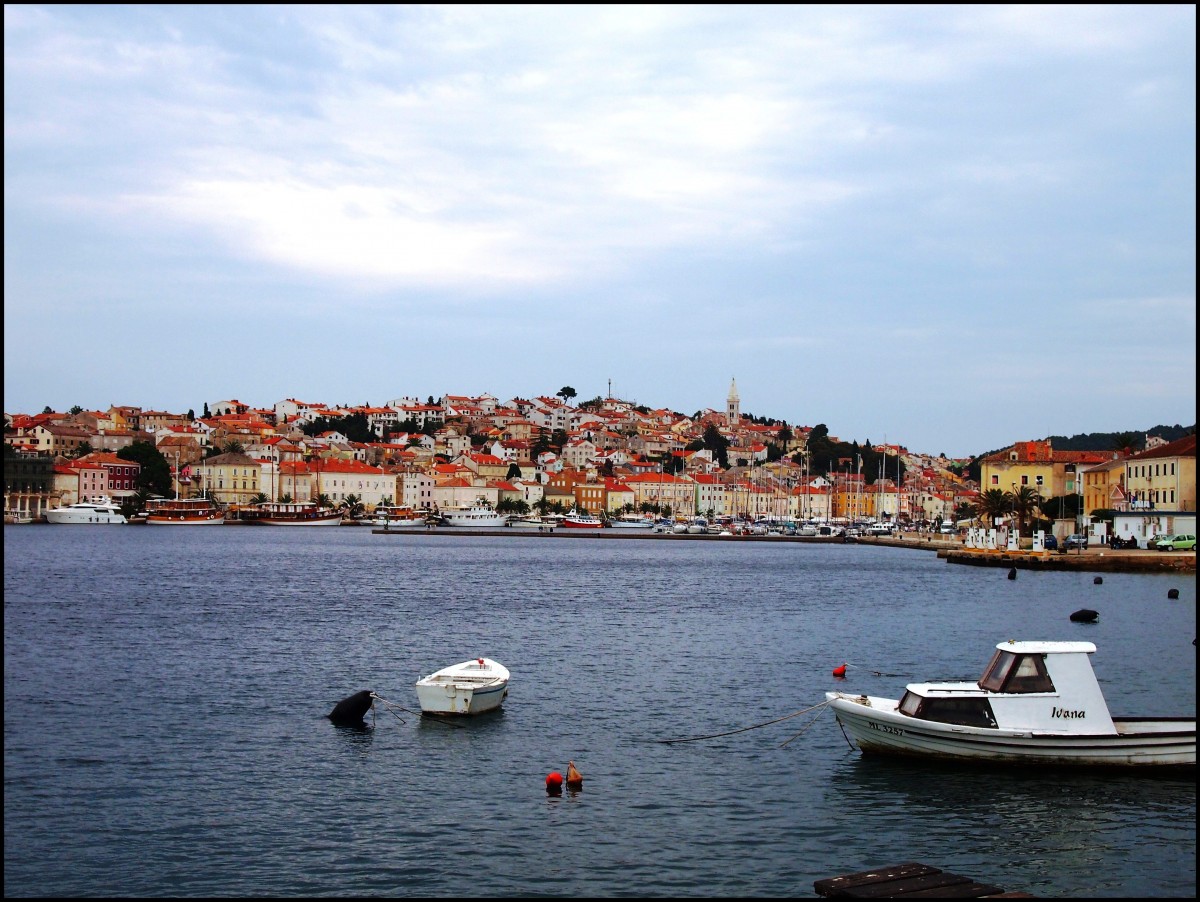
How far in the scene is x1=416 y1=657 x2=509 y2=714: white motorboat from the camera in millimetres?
19703

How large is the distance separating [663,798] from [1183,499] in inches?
2251

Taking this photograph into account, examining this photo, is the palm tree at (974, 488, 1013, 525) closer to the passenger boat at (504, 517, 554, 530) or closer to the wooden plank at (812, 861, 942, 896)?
the passenger boat at (504, 517, 554, 530)

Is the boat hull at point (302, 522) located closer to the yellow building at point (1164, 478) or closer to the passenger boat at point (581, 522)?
the passenger boat at point (581, 522)

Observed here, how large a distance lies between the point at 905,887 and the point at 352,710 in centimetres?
1081

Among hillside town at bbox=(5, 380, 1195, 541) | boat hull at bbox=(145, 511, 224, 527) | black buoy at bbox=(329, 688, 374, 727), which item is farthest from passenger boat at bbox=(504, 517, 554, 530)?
black buoy at bbox=(329, 688, 374, 727)

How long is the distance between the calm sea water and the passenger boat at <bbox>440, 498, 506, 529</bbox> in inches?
3766

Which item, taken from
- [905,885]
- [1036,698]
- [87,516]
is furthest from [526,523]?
[905,885]

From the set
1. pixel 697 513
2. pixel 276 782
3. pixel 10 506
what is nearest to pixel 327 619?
pixel 276 782

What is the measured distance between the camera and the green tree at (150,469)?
433 feet

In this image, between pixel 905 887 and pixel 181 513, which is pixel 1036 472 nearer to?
pixel 905 887

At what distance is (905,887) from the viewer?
10555mm

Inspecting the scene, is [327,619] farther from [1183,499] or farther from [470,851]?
[1183,499]

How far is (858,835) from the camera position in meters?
13.4

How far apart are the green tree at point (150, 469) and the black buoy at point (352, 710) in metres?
122
